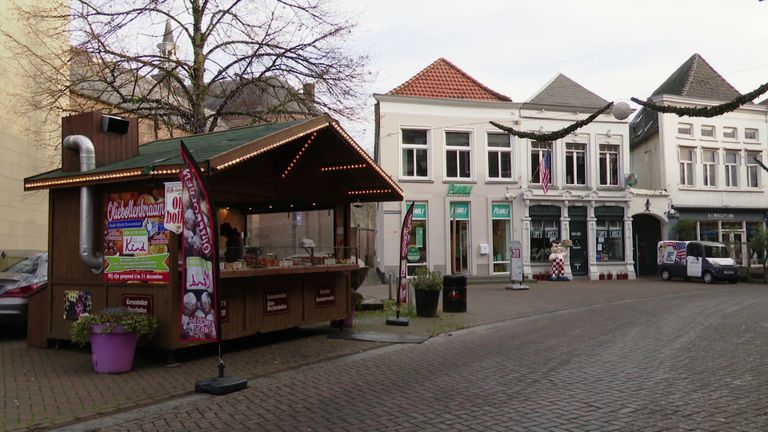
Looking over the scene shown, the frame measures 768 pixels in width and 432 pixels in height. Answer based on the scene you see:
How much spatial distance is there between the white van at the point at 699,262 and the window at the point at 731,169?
262 inches

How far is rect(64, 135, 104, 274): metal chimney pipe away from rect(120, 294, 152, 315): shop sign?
0.69m

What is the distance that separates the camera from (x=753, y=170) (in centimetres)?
3388

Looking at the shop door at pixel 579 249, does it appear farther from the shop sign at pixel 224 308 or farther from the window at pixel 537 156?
the shop sign at pixel 224 308

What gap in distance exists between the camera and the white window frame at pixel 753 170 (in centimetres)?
3378

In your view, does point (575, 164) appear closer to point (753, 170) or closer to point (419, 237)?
point (419, 237)

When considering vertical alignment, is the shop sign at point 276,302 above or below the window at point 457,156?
below

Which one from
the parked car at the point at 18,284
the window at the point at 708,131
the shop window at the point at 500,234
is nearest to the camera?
the parked car at the point at 18,284

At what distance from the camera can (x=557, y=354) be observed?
9375 mm

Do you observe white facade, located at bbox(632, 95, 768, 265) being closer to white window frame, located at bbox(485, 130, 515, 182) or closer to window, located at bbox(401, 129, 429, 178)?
white window frame, located at bbox(485, 130, 515, 182)

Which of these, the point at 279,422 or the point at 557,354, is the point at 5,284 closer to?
the point at 279,422

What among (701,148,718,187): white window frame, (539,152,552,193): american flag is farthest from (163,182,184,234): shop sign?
(701,148,718,187): white window frame

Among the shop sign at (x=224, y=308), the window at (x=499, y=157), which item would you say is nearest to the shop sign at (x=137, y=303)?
the shop sign at (x=224, y=308)

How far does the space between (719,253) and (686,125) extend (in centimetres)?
817

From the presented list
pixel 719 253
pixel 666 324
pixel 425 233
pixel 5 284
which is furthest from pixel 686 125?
pixel 5 284
